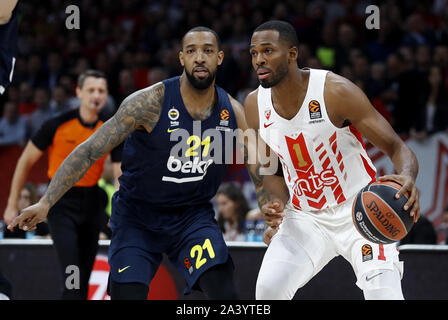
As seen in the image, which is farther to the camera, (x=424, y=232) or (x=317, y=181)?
(x=424, y=232)

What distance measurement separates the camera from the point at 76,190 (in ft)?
18.3

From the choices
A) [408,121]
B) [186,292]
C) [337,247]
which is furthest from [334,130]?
[408,121]

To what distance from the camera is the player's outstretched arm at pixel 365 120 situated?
359cm

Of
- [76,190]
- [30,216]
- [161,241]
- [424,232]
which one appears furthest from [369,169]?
[76,190]

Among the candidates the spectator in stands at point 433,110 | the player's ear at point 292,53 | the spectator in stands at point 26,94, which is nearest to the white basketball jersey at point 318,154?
the player's ear at point 292,53

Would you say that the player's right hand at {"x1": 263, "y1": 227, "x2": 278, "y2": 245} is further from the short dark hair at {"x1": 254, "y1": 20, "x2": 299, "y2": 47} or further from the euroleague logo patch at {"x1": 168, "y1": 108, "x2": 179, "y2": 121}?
the short dark hair at {"x1": 254, "y1": 20, "x2": 299, "y2": 47}

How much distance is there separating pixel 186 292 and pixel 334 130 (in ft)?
4.31

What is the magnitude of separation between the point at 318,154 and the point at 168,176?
921 mm

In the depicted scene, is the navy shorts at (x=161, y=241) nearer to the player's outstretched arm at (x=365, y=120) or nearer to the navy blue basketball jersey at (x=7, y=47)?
the player's outstretched arm at (x=365, y=120)

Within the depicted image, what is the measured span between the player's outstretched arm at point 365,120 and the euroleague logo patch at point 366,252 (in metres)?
0.53

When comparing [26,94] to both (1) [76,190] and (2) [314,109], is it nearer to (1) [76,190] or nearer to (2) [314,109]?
(1) [76,190]

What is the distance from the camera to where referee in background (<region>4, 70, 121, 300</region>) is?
209 inches

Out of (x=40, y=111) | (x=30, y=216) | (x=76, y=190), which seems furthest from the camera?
(x=40, y=111)

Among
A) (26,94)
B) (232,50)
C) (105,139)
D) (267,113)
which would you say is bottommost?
(105,139)
